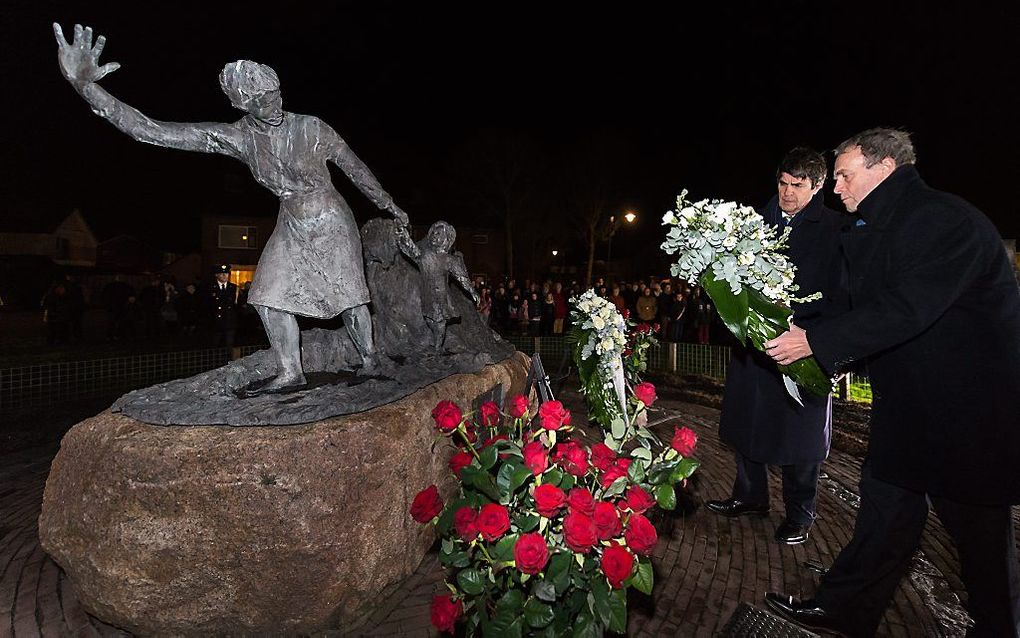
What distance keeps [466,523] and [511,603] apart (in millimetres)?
354

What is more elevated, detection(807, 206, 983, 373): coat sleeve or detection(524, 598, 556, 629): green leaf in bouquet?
detection(807, 206, 983, 373): coat sleeve

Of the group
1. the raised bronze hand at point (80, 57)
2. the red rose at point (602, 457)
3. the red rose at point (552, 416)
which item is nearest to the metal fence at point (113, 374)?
the red rose at point (552, 416)

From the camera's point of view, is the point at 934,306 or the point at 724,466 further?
the point at 724,466

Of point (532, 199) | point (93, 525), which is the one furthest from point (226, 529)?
point (532, 199)

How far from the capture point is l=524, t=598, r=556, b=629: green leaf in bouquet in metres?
1.93

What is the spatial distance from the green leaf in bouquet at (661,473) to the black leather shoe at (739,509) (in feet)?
8.58

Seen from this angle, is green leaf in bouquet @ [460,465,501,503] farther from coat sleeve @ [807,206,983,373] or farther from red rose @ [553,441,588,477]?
coat sleeve @ [807,206,983,373]

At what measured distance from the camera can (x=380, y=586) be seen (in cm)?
311

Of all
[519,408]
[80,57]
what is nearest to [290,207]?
[80,57]

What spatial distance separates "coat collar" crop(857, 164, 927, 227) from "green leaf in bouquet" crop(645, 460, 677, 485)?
1550mm

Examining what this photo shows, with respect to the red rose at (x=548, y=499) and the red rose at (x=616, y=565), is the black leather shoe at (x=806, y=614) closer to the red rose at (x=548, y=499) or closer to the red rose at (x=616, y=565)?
the red rose at (x=616, y=565)

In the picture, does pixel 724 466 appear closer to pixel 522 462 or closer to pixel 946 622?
pixel 946 622

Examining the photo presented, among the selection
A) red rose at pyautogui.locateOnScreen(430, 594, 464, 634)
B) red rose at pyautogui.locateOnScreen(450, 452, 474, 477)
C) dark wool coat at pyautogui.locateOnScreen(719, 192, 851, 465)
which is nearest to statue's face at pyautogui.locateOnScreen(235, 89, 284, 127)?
red rose at pyautogui.locateOnScreen(450, 452, 474, 477)

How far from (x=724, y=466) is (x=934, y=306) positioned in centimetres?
379
